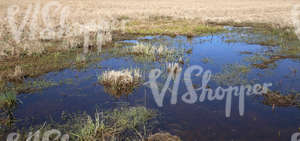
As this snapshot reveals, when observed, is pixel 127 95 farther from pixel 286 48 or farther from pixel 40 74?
pixel 286 48

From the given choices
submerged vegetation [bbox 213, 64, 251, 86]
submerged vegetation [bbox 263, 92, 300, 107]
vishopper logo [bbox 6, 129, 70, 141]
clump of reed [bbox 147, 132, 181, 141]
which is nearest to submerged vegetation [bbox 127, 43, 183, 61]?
submerged vegetation [bbox 213, 64, 251, 86]

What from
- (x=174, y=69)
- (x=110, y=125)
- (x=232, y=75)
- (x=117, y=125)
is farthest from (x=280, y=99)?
(x=110, y=125)

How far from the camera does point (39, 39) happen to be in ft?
55.0

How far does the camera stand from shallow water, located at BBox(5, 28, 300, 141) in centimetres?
617

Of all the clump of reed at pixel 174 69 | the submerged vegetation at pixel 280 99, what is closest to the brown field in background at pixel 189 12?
the clump of reed at pixel 174 69

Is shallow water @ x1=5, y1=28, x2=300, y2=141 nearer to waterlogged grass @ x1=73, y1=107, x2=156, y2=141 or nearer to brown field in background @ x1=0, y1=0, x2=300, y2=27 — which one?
waterlogged grass @ x1=73, y1=107, x2=156, y2=141

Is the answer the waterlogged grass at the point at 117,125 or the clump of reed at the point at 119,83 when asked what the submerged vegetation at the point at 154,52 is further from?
the waterlogged grass at the point at 117,125

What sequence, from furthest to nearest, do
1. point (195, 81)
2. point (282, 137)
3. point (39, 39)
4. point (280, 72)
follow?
1. point (39, 39)
2. point (280, 72)
3. point (195, 81)
4. point (282, 137)

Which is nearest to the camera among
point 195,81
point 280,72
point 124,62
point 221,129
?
point 221,129

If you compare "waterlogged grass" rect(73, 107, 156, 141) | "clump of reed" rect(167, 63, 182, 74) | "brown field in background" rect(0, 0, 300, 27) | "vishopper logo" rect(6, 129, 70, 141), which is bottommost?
"vishopper logo" rect(6, 129, 70, 141)

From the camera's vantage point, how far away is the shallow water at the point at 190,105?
243 inches

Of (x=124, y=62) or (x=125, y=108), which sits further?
(x=124, y=62)

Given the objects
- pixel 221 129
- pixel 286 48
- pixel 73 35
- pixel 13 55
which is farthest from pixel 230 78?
pixel 73 35

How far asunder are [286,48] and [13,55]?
52.9 ft
